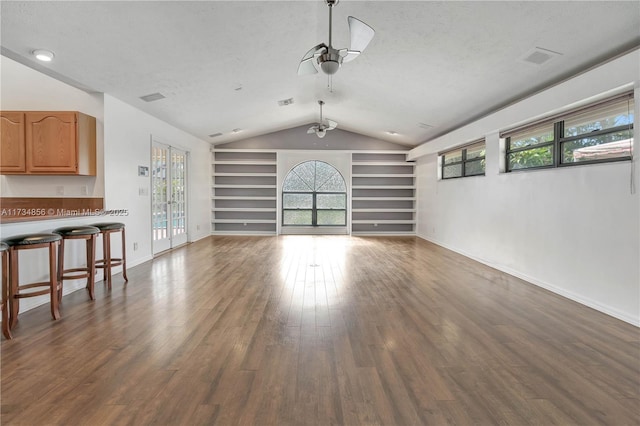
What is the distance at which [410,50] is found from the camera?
4.00m

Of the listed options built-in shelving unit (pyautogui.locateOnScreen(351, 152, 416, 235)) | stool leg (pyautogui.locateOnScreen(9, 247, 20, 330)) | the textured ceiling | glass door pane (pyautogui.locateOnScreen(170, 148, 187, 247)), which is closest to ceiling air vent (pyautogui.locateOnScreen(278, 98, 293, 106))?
the textured ceiling

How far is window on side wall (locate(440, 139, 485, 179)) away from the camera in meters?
6.03

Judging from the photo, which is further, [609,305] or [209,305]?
[209,305]

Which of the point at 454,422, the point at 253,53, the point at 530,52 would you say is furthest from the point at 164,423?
the point at 530,52

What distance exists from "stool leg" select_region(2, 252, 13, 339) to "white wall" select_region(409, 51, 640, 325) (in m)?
5.20

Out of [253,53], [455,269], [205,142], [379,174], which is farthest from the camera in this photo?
[379,174]

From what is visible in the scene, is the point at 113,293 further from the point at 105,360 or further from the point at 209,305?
the point at 105,360

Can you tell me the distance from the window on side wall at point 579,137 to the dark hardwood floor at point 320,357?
5.25 ft

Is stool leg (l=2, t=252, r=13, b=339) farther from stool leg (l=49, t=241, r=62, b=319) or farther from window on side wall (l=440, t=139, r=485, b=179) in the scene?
window on side wall (l=440, t=139, r=485, b=179)

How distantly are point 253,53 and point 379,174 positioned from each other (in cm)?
607

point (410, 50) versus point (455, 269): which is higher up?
point (410, 50)

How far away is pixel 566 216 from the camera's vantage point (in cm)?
376

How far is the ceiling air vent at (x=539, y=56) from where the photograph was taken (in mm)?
3436

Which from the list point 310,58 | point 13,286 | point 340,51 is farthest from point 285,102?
point 13,286
